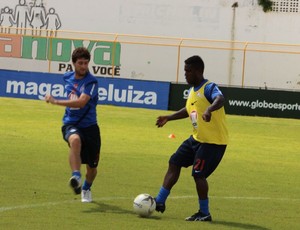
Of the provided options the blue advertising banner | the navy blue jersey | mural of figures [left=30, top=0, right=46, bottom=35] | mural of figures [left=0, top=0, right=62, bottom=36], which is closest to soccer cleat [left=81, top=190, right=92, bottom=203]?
the navy blue jersey

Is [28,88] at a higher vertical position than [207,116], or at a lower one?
lower

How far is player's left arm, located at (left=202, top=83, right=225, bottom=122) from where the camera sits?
10.4m

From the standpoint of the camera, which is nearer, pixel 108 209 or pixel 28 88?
pixel 108 209

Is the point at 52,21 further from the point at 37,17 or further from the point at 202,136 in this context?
the point at 202,136

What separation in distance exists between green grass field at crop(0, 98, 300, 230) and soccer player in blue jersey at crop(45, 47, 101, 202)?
68 cm

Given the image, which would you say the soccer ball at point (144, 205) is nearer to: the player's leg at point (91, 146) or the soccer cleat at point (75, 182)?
the soccer cleat at point (75, 182)

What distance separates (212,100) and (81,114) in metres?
1.95

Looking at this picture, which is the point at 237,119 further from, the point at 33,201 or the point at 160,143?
the point at 33,201

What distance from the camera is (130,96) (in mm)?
35000

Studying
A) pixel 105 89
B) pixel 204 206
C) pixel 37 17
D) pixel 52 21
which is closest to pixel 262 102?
pixel 105 89

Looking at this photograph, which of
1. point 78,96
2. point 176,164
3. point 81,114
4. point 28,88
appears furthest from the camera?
point 28,88

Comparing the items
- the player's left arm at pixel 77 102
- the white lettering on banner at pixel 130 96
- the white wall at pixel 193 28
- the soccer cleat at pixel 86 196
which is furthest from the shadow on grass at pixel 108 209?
the white wall at pixel 193 28

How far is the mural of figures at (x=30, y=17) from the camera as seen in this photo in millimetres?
51812

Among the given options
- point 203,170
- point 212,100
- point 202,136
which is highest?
point 212,100
